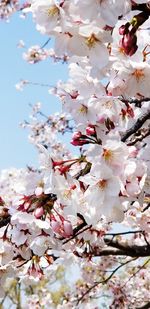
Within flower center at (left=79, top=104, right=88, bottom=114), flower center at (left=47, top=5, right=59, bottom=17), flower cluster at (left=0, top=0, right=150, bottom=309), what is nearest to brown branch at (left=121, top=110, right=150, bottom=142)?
flower cluster at (left=0, top=0, right=150, bottom=309)

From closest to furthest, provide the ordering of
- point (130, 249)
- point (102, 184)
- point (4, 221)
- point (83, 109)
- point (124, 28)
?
point (124, 28), point (102, 184), point (83, 109), point (4, 221), point (130, 249)

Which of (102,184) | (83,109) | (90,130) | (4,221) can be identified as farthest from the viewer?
(4,221)

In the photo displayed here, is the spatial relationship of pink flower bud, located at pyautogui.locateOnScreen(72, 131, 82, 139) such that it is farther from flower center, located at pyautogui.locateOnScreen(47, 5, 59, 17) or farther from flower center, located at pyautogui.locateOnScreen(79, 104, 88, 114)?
flower center, located at pyautogui.locateOnScreen(47, 5, 59, 17)

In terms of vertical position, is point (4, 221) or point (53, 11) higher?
point (53, 11)

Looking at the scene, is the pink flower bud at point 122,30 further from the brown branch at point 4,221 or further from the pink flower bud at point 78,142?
the brown branch at point 4,221

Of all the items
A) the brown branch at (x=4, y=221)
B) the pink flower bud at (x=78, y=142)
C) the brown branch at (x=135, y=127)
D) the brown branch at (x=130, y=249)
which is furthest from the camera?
the brown branch at (x=130, y=249)

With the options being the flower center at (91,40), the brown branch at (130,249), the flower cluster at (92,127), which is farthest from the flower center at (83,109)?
the brown branch at (130,249)

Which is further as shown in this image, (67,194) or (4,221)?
(4,221)

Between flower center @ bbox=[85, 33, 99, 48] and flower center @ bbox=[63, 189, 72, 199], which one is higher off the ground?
flower center @ bbox=[85, 33, 99, 48]

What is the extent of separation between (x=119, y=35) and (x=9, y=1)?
586cm

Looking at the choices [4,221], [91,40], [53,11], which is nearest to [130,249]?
[4,221]

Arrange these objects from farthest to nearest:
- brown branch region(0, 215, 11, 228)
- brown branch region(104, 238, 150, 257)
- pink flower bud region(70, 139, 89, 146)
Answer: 1. brown branch region(104, 238, 150, 257)
2. brown branch region(0, 215, 11, 228)
3. pink flower bud region(70, 139, 89, 146)

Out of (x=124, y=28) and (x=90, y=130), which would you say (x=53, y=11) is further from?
(x=90, y=130)

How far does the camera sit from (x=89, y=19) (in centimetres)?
127
